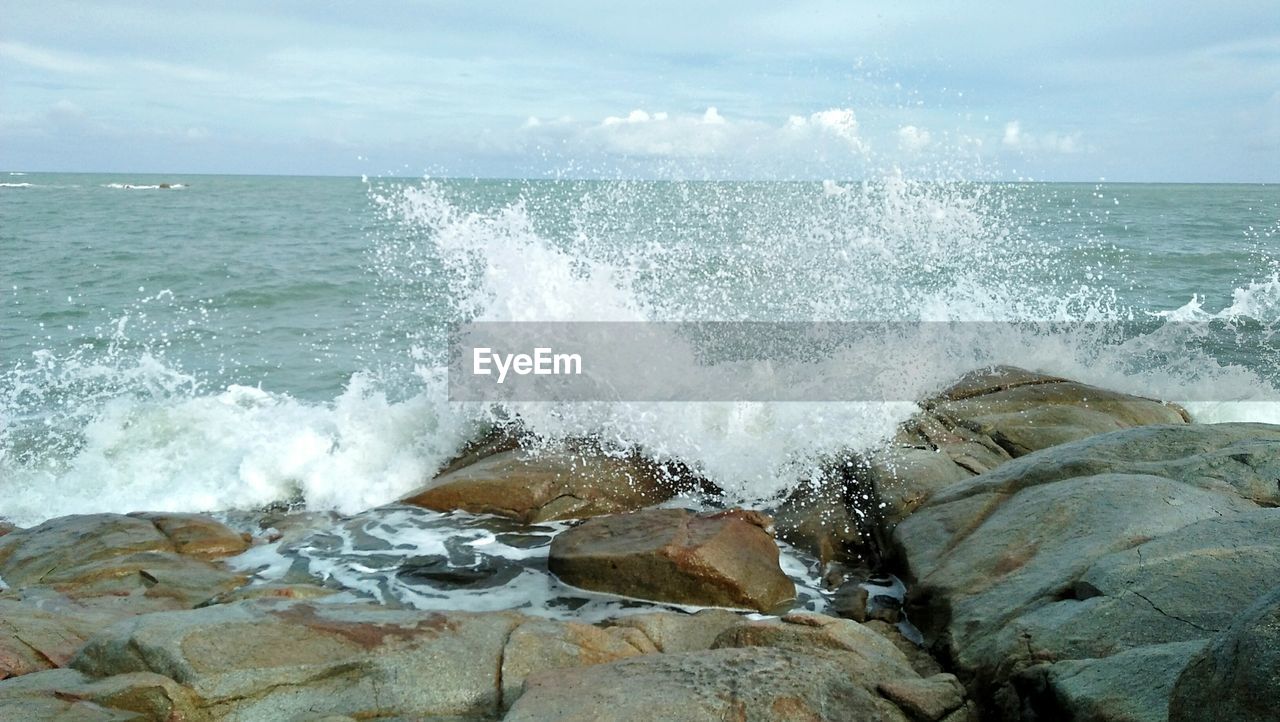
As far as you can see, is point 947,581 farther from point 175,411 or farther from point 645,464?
point 175,411

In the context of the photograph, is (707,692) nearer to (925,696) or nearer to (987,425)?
(925,696)

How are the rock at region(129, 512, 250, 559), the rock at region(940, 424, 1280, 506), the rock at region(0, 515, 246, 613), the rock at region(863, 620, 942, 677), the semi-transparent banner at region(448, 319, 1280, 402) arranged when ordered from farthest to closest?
the semi-transparent banner at region(448, 319, 1280, 402) < the rock at region(129, 512, 250, 559) < the rock at region(0, 515, 246, 613) < the rock at region(940, 424, 1280, 506) < the rock at region(863, 620, 942, 677)

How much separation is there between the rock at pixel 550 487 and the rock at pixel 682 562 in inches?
37.7

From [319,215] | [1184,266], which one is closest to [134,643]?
[1184,266]

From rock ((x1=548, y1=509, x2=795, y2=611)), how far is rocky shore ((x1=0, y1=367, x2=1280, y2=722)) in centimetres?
1

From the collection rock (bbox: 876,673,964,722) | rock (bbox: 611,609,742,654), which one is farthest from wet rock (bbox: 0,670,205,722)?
rock (bbox: 876,673,964,722)

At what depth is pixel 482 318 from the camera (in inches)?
347

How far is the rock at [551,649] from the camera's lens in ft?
12.2

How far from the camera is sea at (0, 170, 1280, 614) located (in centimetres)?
746

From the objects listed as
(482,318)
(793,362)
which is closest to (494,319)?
(482,318)

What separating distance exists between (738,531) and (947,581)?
122 cm

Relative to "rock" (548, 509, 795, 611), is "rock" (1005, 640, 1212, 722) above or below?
above

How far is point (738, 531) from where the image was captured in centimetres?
539

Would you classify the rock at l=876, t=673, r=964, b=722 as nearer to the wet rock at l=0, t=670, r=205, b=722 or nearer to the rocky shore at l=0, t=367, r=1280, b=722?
the rocky shore at l=0, t=367, r=1280, b=722
